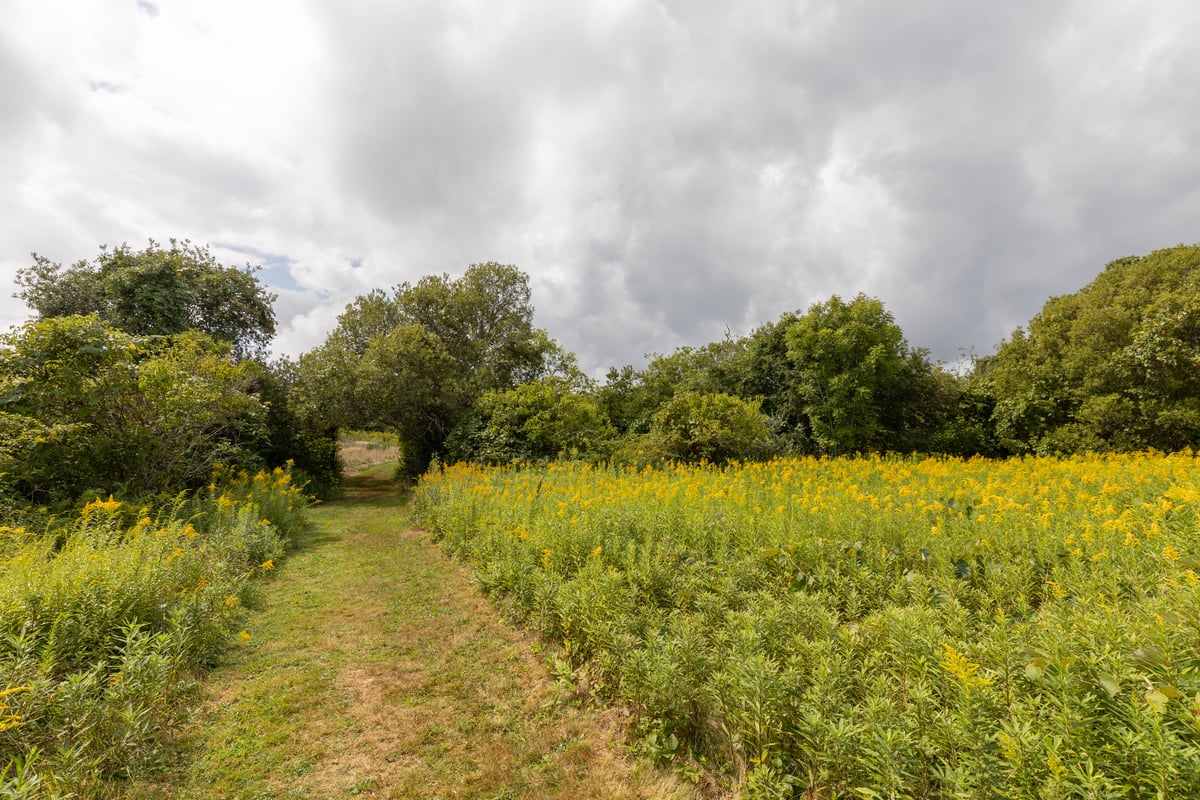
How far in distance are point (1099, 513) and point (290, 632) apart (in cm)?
903

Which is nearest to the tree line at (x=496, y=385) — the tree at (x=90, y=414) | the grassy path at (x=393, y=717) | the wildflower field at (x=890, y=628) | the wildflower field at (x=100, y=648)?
the tree at (x=90, y=414)

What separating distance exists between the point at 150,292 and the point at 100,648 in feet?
56.6

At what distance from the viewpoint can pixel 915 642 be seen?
253cm

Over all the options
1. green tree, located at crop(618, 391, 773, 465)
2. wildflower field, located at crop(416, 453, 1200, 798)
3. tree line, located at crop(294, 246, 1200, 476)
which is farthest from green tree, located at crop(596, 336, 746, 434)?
wildflower field, located at crop(416, 453, 1200, 798)

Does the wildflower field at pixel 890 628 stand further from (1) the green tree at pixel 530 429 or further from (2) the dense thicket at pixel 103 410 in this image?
(1) the green tree at pixel 530 429

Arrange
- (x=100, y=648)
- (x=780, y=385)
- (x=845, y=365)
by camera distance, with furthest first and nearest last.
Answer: (x=780, y=385) → (x=845, y=365) → (x=100, y=648)

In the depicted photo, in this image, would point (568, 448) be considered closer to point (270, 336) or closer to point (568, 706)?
point (568, 706)

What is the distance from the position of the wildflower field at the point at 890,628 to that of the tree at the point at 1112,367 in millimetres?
8829

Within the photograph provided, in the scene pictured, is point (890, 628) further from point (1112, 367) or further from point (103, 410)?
point (1112, 367)

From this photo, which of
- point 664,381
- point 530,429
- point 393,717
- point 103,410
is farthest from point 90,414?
point 664,381

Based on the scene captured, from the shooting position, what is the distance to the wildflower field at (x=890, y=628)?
1.82 metres

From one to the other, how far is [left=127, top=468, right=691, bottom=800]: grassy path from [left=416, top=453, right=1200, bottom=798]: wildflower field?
42 cm

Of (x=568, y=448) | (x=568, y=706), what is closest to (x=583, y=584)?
(x=568, y=706)

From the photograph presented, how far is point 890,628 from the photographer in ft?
9.17
